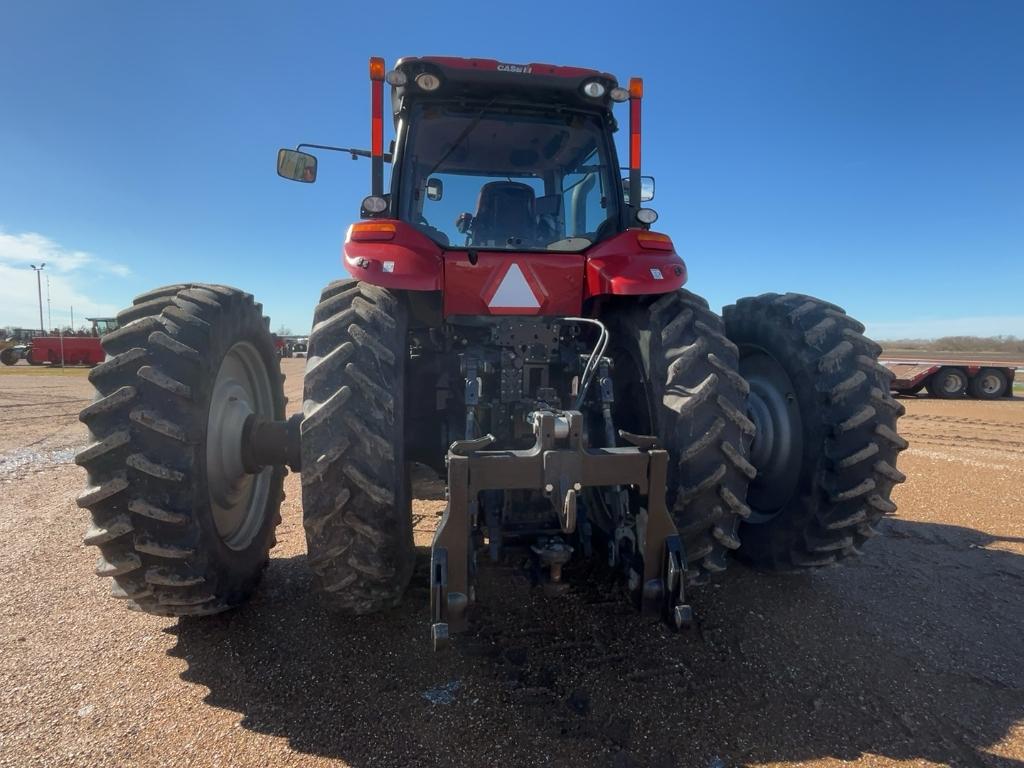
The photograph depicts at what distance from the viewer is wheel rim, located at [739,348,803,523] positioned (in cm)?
330

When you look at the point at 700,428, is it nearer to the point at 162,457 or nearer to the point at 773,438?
the point at 773,438

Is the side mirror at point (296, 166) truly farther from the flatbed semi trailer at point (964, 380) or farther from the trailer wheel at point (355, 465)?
the flatbed semi trailer at point (964, 380)

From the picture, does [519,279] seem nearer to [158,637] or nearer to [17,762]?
[158,637]

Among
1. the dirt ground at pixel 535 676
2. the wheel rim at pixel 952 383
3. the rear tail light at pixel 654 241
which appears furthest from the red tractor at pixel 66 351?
the wheel rim at pixel 952 383

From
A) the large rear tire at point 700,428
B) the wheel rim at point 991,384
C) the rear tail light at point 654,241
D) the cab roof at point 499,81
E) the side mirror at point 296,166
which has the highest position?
the cab roof at point 499,81

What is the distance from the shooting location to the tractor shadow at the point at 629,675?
2158 mm

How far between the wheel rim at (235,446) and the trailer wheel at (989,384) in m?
17.7

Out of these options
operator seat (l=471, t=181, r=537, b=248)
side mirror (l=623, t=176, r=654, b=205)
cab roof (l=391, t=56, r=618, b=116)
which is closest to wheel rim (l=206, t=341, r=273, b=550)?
operator seat (l=471, t=181, r=537, b=248)

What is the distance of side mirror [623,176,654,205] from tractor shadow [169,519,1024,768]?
228 cm

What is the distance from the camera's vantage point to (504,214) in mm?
3584

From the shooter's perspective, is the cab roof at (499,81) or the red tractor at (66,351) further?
the red tractor at (66,351)

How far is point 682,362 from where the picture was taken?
256 cm

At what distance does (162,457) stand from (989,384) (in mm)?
18850

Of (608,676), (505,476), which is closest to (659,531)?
(505,476)
